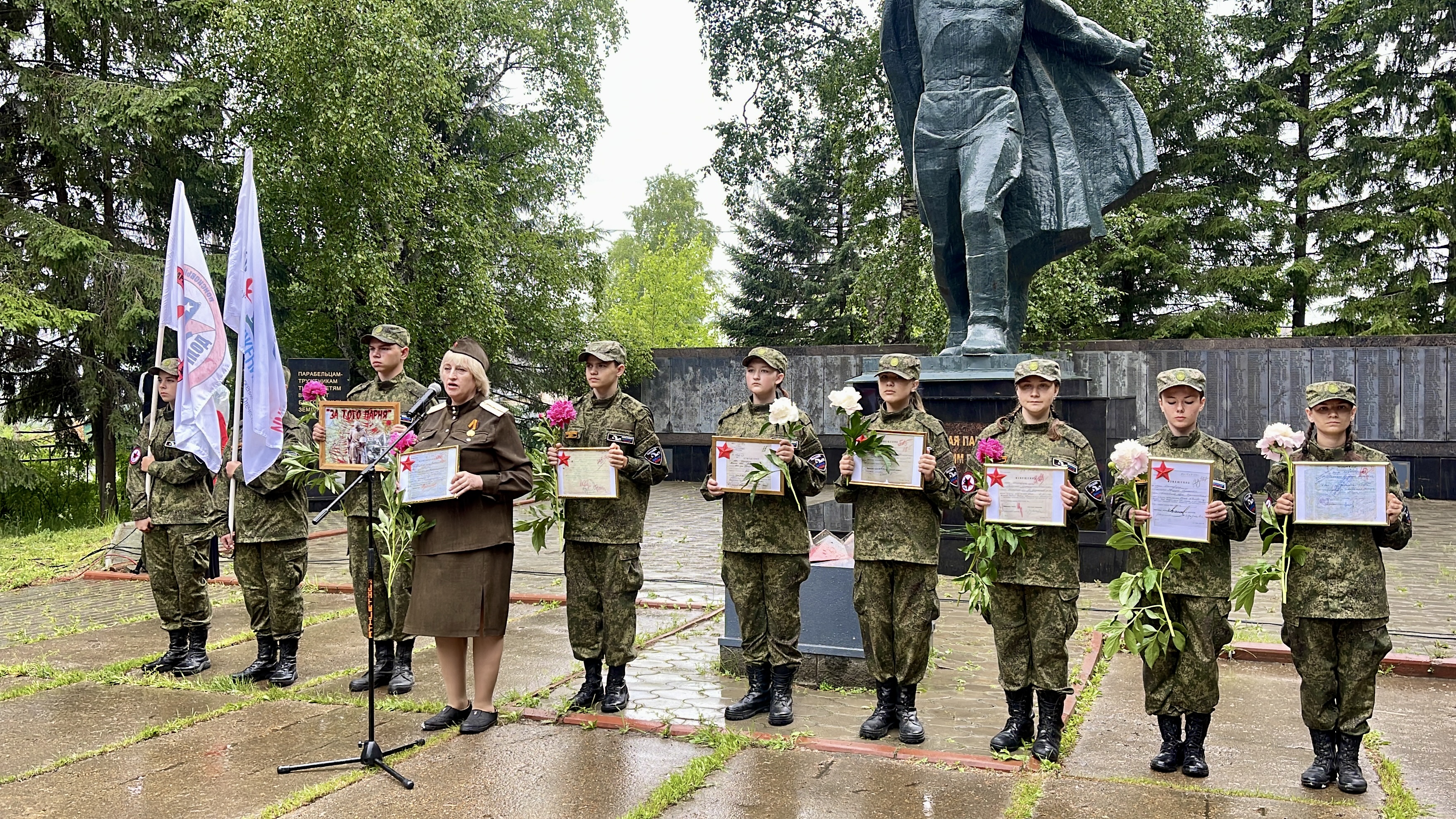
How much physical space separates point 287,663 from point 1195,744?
193 inches

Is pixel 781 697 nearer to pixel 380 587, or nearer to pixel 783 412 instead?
pixel 783 412

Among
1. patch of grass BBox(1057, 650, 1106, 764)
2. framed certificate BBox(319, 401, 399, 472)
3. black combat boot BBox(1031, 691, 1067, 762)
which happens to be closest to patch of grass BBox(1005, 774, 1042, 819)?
black combat boot BBox(1031, 691, 1067, 762)

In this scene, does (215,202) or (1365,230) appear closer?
(215,202)

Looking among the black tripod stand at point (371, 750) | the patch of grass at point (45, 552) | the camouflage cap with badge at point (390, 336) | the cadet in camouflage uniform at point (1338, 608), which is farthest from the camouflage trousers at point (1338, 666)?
the patch of grass at point (45, 552)

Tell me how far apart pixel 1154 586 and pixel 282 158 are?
1527 centimetres

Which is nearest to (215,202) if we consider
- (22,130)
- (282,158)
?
(282,158)

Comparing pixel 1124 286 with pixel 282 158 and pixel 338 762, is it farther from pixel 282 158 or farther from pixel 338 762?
pixel 338 762

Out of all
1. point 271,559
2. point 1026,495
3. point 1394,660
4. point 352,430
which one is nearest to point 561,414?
point 352,430

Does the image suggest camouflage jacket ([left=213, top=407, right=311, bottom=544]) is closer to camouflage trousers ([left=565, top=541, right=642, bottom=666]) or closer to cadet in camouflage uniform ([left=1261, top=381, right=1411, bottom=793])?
camouflage trousers ([left=565, top=541, right=642, bottom=666])

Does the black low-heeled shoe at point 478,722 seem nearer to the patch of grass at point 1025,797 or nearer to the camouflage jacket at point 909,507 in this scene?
the camouflage jacket at point 909,507

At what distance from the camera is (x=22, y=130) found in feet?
51.4

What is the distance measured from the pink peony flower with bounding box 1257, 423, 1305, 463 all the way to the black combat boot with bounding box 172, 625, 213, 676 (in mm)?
5996

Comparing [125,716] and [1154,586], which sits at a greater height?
[1154,586]

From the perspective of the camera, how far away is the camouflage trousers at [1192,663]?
15.3 ft
